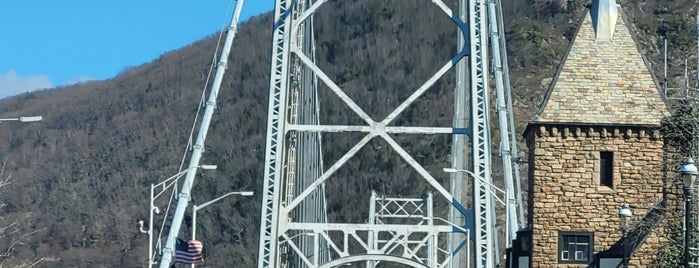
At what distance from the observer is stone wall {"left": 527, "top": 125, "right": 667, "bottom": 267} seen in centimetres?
4144

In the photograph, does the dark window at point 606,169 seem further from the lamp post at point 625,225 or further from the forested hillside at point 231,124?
the forested hillside at point 231,124

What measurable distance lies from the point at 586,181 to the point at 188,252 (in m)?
9.79

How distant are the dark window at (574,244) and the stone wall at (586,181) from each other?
0.32 feet

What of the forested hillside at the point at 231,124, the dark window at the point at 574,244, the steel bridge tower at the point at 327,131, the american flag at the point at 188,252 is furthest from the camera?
the forested hillside at the point at 231,124

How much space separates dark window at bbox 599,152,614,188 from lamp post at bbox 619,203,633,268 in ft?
6.81

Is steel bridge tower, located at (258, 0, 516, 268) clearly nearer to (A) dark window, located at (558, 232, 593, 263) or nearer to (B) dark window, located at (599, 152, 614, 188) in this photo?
(B) dark window, located at (599, 152, 614, 188)

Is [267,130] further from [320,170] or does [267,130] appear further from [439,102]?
[439,102]

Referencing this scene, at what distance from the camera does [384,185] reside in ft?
414

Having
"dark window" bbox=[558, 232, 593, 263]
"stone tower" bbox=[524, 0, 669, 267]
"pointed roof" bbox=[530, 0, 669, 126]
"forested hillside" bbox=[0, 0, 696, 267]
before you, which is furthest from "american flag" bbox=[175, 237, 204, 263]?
"forested hillside" bbox=[0, 0, 696, 267]

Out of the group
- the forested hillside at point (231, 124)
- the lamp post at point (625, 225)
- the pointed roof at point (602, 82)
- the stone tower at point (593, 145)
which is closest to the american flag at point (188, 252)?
the stone tower at point (593, 145)

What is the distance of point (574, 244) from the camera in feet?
136

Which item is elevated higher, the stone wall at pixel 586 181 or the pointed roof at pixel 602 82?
the pointed roof at pixel 602 82

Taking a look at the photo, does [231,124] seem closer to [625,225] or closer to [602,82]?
[602,82]

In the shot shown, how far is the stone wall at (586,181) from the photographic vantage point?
41438 millimetres
